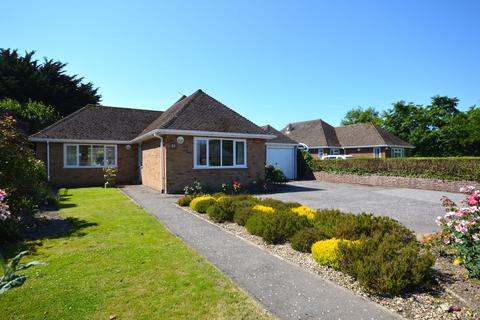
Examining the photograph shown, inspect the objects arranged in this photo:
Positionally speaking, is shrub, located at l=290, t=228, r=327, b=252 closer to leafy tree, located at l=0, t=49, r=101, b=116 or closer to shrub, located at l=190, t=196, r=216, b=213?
shrub, located at l=190, t=196, r=216, b=213

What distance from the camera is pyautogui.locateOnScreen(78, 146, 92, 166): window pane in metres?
19.2

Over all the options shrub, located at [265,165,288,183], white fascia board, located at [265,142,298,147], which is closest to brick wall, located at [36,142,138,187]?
shrub, located at [265,165,288,183]

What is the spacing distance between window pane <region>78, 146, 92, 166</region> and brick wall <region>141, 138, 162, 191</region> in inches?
135

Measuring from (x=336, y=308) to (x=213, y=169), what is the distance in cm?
1254

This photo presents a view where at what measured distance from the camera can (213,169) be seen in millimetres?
15992

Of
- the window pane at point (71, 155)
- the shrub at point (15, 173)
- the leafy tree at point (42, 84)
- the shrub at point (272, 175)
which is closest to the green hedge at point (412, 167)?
the shrub at point (272, 175)

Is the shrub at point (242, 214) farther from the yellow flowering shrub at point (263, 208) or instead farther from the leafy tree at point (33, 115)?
the leafy tree at point (33, 115)

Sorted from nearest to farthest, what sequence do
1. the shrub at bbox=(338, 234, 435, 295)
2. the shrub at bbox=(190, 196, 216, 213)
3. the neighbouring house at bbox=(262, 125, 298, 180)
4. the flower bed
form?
1. the shrub at bbox=(338, 234, 435, 295)
2. the flower bed
3. the shrub at bbox=(190, 196, 216, 213)
4. the neighbouring house at bbox=(262, 125, 298, 180)

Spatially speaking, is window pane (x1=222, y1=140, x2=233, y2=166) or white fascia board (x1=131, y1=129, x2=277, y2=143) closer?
white fascia board (x1=131, y1=129, x2=277, y2=143)

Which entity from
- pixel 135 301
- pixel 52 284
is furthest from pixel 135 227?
pixel 135 301

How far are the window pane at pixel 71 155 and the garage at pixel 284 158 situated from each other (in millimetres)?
13785

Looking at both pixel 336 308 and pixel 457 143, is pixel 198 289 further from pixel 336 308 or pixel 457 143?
pixel 457 143

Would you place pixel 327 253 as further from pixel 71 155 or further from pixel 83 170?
pixel 71 155

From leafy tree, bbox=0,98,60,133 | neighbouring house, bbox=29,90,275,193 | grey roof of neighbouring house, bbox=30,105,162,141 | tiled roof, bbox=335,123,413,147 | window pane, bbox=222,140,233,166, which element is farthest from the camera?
tiled roof, bbox=335,123,413,147
